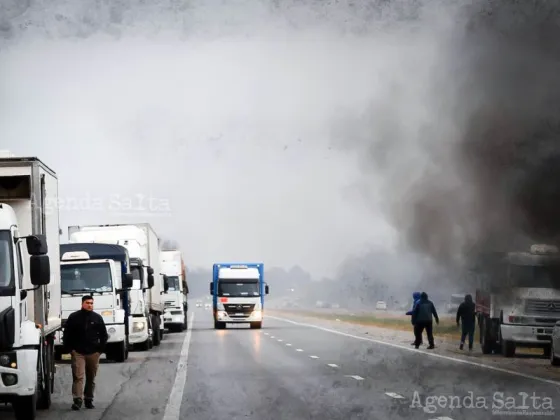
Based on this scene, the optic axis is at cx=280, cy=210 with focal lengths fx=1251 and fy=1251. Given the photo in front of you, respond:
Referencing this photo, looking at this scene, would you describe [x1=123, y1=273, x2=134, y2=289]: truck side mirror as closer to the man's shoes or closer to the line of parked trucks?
the line of parked trucks

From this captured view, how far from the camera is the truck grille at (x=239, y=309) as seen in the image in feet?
211

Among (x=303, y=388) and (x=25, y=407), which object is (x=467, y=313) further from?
(x=25, y=407)

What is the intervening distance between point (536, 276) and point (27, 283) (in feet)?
71.0

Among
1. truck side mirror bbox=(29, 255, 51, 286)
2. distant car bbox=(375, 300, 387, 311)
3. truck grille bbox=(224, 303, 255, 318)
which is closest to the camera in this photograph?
truck side mirror bbox=(29, 255, 51, 286)

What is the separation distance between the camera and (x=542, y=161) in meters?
36.1

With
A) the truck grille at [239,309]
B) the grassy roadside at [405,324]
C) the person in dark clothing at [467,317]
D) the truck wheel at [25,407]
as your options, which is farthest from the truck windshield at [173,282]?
the truck wheel at [25,407]

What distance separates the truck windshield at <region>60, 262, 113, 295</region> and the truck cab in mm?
11174

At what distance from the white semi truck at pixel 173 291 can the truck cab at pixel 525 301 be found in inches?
1083

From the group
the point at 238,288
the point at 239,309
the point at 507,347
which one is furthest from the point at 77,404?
the point at 239,309

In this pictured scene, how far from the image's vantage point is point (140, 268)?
39.4 metres

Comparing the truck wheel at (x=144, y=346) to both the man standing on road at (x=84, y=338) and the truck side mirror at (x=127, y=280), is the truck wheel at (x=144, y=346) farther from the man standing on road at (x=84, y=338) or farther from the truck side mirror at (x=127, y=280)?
the man standing on road at (x=84, y=338)

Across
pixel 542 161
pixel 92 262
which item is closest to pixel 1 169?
pixel 92 262

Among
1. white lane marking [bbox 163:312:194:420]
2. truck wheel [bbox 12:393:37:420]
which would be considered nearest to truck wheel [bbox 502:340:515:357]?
white lane marking [bbox 163:312:194:420]

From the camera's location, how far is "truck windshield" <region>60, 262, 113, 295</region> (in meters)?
33.9
